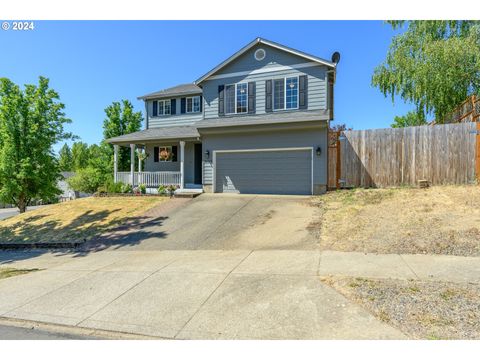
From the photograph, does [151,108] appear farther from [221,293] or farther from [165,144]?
[221,293]

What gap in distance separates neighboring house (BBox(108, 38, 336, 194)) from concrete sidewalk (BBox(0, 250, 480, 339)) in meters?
7.56

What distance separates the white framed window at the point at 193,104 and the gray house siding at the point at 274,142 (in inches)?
171

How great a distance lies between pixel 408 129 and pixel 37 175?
57.8ft

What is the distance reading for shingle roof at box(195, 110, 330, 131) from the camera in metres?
13.1

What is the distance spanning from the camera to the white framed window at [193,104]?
19031 mm

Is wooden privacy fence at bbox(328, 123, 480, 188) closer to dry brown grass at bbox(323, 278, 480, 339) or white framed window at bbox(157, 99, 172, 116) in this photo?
dry brown grass at bbox(323, 278, 480, 339)

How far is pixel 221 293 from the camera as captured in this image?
15.4 feet

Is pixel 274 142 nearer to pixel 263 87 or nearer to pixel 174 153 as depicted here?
pixel 263 87

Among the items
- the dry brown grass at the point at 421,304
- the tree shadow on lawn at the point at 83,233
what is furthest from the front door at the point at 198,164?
the dry brown grass at the point at 421,304

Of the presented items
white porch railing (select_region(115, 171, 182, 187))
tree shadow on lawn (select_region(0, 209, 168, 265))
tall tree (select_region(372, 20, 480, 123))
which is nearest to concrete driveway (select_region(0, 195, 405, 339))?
tree shadow on lawn (select_region(0, 209, 168, 265))

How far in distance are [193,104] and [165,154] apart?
3.85 m

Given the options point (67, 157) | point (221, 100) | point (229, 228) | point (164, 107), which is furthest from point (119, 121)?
point (67, 157)

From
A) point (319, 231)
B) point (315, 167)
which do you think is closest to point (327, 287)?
point (319, 231)

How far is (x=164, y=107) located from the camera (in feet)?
66.0
